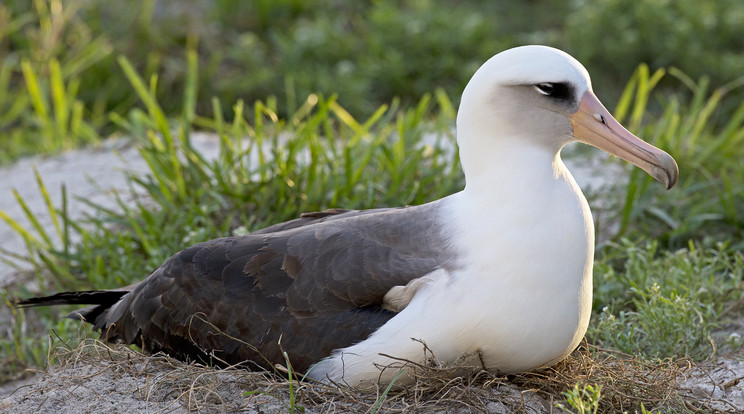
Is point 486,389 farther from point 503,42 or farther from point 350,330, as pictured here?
point 503,42

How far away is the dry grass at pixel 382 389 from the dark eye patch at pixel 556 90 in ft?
2.93

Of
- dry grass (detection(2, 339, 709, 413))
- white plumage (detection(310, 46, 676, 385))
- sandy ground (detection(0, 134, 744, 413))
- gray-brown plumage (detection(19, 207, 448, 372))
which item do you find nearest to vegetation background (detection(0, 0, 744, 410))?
sandy ground (detection(0, 134, 744, 413))

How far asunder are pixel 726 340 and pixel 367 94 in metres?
4.09

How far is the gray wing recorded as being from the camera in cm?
324

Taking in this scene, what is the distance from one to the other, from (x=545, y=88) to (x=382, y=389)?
1114mm

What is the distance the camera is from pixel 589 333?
3932mm

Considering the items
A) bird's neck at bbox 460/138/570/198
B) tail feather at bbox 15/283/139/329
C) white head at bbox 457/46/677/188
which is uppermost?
white head at bbox 457/46/677/188

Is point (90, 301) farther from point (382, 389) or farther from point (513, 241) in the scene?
point (513, 241)

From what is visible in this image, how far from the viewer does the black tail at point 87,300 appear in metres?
3.88

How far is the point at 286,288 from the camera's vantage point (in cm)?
337

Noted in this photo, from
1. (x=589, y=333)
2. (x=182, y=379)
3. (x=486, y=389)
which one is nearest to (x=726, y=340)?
(x=589, y=333)

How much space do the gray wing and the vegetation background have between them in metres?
0.95

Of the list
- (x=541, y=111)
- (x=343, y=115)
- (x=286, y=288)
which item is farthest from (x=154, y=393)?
→ (x=343, y=115)

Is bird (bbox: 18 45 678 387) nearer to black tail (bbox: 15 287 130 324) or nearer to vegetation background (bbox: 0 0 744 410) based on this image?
black tail (bbox: 15 287 130 324)
